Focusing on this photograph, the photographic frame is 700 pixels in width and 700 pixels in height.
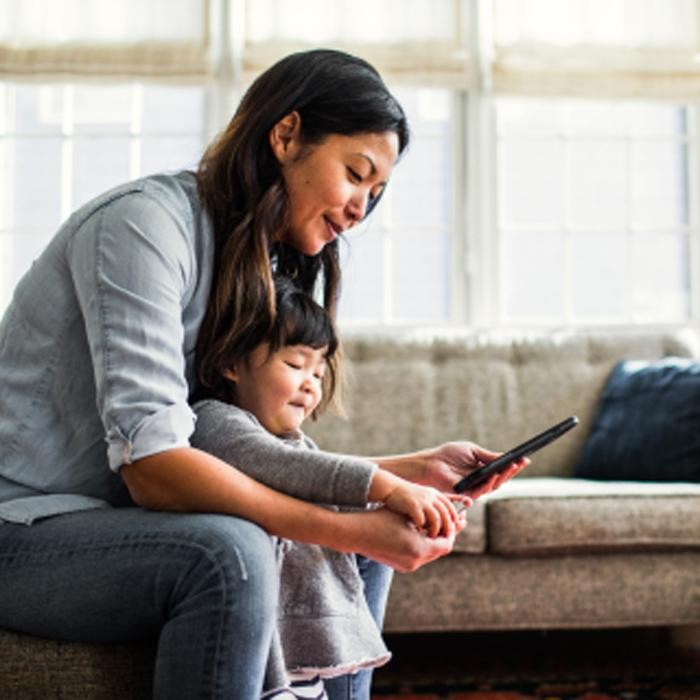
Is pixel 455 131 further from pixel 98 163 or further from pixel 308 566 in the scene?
pixel 308 566

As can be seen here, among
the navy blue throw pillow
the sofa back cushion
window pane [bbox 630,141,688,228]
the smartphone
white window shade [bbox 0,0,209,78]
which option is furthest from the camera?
window pane [bbox 630,141,688,228]

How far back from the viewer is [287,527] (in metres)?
1.29

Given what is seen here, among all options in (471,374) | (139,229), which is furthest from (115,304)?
(471,374)

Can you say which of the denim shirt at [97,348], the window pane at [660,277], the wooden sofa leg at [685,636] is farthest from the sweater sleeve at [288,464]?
the window pane at [660,277]

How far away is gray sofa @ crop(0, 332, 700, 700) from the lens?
4.20ft

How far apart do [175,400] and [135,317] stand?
11cm

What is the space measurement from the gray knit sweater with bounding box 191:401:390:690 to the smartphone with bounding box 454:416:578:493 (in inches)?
7.0

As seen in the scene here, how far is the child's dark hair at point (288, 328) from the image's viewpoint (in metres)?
1.57

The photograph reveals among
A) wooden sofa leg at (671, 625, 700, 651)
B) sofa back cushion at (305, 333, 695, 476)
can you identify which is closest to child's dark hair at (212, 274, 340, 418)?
sofa back cushion at (305, 333, 695, 476)

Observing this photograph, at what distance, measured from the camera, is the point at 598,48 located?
386cm

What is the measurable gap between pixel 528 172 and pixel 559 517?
170cm

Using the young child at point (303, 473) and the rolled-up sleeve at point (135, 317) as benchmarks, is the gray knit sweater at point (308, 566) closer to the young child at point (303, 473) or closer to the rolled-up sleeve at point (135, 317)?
the young child at point (303, 473)

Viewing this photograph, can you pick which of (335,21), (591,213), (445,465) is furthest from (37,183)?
(445,465)

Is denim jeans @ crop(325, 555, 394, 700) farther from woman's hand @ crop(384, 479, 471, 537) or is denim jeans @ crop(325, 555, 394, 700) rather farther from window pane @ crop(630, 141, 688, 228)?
window pane @ crop(630, 141, 688, 228)
